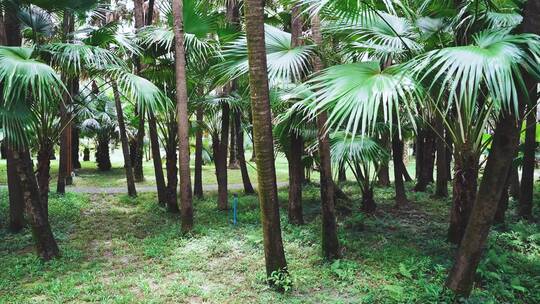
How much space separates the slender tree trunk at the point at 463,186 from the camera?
18.4 ft

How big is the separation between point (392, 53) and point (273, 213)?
2.47 m

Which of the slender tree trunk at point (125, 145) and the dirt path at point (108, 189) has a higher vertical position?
the slender tree trunk at point (125, 145)

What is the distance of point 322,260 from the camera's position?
6332 mm

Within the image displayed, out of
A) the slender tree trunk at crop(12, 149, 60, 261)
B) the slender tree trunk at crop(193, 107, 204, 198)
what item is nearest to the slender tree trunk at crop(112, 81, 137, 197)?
the slender tree trunk at crop(193, 107, 204, 198)

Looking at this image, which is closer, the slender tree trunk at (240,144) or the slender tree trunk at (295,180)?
the slender tree trunk at (295,180)

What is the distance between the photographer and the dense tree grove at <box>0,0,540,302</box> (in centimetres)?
382

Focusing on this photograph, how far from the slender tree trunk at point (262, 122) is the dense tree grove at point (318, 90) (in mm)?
15

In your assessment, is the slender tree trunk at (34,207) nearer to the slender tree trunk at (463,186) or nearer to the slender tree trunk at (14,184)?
the slender tree trunk at (14,184)

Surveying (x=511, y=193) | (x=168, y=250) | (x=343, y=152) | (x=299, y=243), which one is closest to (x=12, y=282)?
(x=168, y=250)

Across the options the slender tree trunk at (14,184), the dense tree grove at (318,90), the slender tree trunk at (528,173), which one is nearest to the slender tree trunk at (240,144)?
the dense tree grove at (318,90)

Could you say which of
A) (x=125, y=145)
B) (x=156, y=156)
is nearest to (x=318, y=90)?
(x=156, y=156)

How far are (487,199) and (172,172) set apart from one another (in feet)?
23.2

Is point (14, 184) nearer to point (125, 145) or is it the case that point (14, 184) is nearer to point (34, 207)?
point (34, 207)

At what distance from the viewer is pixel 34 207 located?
257 inches
